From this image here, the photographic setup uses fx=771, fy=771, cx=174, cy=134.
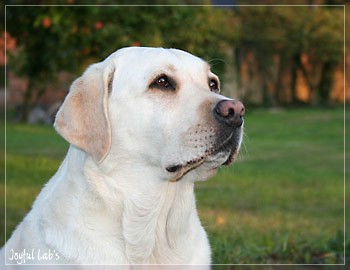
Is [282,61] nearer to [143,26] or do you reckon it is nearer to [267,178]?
[267,178]

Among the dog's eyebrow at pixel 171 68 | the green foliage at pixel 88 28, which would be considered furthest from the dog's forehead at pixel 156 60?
the green foliage at pixel 88 28

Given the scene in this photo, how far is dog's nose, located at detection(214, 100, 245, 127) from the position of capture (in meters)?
3.54

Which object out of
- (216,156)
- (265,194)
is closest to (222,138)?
(216,156)

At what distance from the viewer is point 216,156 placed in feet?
11.9

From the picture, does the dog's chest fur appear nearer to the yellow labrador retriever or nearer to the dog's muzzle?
the yellow labrador retriever

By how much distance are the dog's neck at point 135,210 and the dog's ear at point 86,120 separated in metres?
0.11

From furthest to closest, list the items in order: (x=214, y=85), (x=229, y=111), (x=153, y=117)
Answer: (x=214, y=85) < (x=153, y=117) < (x=229, y=111)

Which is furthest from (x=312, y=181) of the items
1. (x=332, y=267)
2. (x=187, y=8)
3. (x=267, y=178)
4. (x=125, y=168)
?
(x=125, y=168)

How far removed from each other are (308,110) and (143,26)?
22.4 metres

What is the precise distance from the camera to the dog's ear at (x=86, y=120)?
144 inches

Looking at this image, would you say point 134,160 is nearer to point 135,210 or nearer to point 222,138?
point 135,210

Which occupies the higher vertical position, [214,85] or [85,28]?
[214,85]

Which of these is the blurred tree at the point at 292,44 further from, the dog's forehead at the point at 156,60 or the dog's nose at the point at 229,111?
the dog's nose at the point at 229,111

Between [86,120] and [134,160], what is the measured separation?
311 mm
